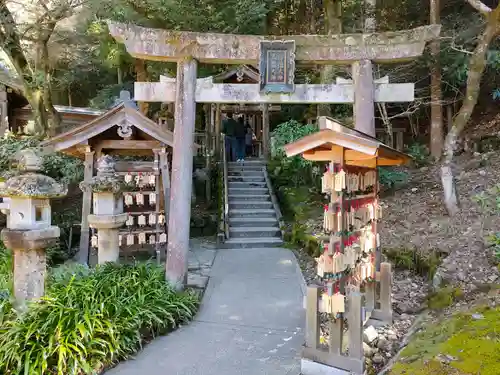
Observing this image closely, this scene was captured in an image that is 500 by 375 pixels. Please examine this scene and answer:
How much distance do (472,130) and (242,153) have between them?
8329 mm

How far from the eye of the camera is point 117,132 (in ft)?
27.2

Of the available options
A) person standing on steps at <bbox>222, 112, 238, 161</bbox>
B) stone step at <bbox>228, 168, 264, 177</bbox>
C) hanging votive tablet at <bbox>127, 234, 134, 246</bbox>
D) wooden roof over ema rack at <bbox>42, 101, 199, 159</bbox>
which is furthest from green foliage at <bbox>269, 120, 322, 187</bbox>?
hanging votive tablet at <bbox>127, 234, 134, 246</bbox>

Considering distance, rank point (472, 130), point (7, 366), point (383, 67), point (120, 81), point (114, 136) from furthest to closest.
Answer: point (120, 81) < point (472, 130) < point (383, 67) < point (114, 136) < point (7, 366)

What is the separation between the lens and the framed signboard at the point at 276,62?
6.43 meters

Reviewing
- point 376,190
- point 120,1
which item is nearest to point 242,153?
point 120,1

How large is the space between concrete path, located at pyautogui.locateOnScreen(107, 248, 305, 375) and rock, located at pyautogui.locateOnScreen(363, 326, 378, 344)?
2.69 ft

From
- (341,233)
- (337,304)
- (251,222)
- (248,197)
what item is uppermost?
(248,197)

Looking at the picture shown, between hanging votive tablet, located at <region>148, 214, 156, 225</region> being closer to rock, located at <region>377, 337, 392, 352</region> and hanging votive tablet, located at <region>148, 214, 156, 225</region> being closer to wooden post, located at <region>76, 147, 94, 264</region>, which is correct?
wooden post, located at <region>76, 147, 94, 264</region>

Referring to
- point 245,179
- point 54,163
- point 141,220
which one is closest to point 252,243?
point 141,220

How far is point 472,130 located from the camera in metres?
12.8

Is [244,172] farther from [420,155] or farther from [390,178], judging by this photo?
[420,155]

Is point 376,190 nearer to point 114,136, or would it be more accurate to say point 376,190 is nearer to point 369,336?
point 369,336

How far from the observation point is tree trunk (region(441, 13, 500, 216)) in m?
7.53

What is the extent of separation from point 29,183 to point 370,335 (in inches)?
182
